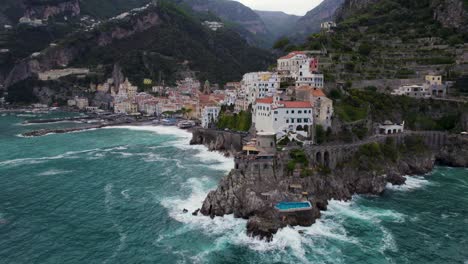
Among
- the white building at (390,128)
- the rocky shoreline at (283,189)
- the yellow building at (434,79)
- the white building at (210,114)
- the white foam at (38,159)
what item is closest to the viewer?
the rocky shoreline at (283,189)

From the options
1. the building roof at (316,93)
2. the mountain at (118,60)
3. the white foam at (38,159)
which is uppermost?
the mountain at (118,60)

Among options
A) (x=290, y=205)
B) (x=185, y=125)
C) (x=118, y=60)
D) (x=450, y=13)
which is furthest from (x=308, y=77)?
(x=118, y=60)

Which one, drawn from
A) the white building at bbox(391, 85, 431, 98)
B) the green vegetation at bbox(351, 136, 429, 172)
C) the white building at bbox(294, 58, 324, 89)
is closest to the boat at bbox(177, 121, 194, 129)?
the white building at bbox(294, 58, 324, 89)

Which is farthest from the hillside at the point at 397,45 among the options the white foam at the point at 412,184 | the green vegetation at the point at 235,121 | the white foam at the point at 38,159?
the white foam at the point at 38,159

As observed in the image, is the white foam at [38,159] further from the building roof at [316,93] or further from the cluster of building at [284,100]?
the building roof at [316,93]

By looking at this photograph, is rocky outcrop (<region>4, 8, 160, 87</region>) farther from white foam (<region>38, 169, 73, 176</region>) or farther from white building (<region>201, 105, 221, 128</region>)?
white foam (<region>38, 169, 73, 176</region>)
